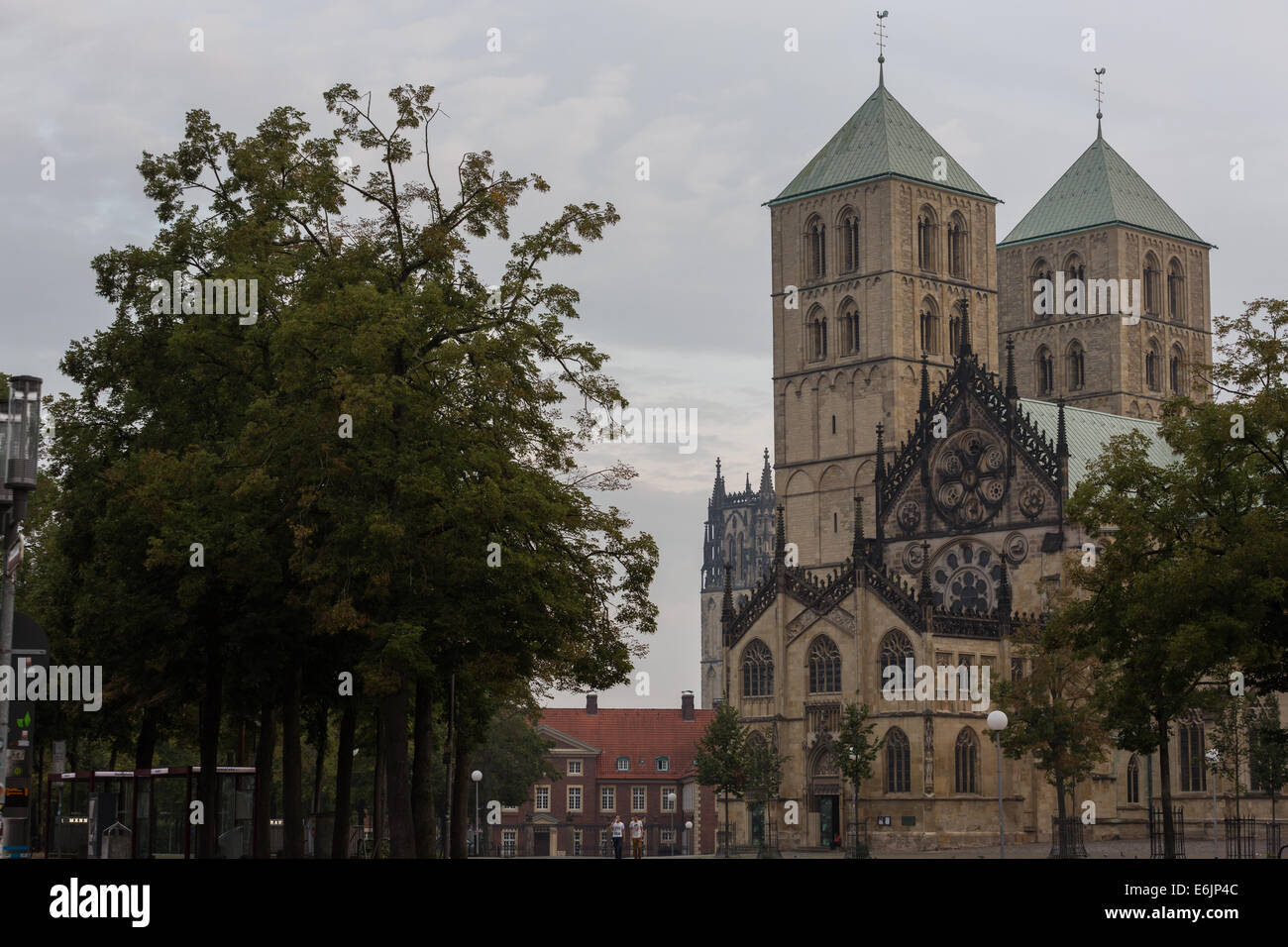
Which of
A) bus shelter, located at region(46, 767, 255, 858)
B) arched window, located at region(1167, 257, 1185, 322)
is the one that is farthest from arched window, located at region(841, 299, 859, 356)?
bus shelter, located at region(46, 767, 255, 858)

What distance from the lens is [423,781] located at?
44281mm

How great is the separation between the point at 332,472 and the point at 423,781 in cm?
1021

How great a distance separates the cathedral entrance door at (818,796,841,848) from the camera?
80.2 metres

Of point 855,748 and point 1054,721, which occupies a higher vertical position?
point 1054,721

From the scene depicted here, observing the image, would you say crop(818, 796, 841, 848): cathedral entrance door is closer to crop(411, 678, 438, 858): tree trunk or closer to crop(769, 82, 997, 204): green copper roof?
crop(769, 82, 997, 204): green copper roof

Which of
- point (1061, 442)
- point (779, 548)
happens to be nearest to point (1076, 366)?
point (1061, 442)

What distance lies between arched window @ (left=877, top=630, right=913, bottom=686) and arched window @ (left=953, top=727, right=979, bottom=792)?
11.4 feet

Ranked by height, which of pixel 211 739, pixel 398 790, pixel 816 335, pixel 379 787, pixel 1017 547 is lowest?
pixel 379 787

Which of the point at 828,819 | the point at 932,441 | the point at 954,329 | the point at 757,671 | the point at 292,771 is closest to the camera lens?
the point at 292,771

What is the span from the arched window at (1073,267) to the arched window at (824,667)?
39.6 meters

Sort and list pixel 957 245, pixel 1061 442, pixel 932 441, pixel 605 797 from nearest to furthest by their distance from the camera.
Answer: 1. pixel 1061 442
2. pixel 932 441
3. pixel 957 245
4. pixel 605 797

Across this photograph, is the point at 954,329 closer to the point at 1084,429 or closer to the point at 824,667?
the point at 1084,429
